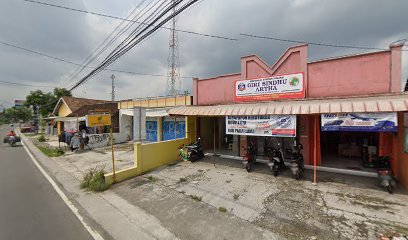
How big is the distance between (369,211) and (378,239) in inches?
52.9

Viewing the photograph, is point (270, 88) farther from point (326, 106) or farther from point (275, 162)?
point (275, 162)

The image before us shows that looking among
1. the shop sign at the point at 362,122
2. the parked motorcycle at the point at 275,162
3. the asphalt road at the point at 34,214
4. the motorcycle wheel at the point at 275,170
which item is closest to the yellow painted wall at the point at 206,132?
the parked motorcycle at the point at 275,162

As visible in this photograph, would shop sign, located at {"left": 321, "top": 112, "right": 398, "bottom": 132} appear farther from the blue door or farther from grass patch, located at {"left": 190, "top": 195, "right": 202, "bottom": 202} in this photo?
the blue door

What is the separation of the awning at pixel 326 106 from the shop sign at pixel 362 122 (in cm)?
19

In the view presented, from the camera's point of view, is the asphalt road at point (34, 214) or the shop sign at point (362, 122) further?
the shop sign at point (362, 122)

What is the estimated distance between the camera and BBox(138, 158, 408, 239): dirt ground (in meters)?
4.33

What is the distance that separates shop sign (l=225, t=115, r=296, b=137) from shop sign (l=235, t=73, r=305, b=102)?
5.53 ft

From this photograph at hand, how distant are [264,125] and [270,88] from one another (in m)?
2.25

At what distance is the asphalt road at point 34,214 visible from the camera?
4.31 metres

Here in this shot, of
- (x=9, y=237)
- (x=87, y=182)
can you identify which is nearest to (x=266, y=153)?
(x=87, y=182)

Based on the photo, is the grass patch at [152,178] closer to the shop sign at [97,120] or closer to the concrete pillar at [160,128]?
the shop sign at [97,120]

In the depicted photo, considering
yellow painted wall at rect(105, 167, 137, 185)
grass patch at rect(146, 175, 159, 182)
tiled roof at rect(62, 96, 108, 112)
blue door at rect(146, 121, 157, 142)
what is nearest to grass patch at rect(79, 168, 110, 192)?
yellow painted wall at rect(105, 167, 137, 185)

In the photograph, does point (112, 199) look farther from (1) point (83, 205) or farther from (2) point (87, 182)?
(2) point (87, 182)

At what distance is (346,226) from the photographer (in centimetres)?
437
